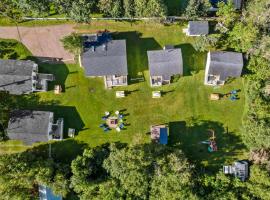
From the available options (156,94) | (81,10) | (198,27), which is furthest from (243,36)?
(81,10)

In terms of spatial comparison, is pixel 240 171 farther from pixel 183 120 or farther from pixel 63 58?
pixel 63 58

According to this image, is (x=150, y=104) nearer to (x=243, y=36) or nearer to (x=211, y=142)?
(x=211, y=142)

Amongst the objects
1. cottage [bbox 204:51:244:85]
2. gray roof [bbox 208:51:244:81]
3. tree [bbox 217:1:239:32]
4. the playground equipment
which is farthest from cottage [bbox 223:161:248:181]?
tree [bbox 217:1:239:32]

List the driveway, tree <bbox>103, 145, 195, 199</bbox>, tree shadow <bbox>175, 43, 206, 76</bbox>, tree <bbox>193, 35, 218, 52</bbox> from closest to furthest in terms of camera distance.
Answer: tree <bbox>103, 145, 195, 199</bbox> < tree <bbox>193, 35, 218, 52</bbox> < the driveway < tree shadow <bbox>175, 43, 206, 76</bbox>


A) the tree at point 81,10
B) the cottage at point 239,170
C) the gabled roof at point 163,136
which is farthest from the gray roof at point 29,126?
the cottage at point 239,170

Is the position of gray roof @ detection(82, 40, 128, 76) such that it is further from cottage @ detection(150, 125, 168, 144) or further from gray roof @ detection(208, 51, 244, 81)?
gray roof @ detection(208, 51, 244, 81)

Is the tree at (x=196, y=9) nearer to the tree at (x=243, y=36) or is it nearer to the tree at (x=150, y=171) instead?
the tree at (x=243, y=36)
